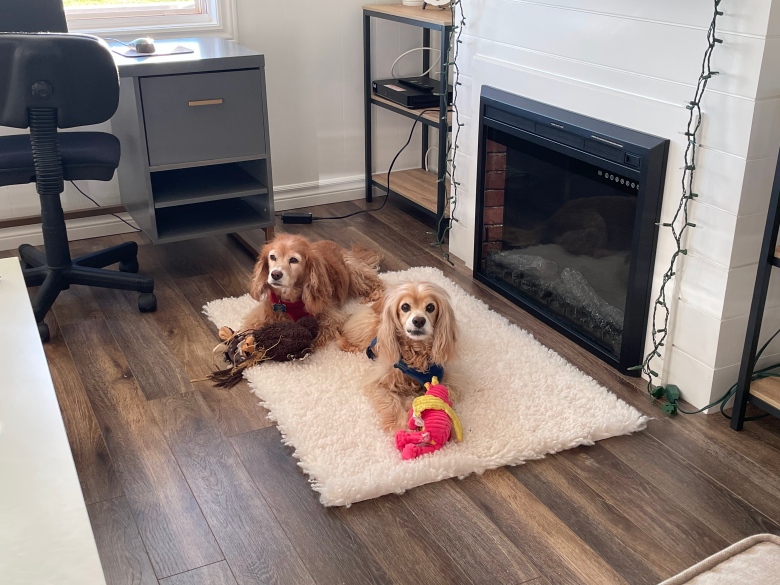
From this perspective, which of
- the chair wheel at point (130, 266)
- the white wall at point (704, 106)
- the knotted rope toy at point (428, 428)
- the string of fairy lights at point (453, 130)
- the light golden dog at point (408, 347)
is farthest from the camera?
the chair wheel at point (130, 266)

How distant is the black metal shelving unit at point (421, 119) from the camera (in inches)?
122

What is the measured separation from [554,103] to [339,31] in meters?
1.51

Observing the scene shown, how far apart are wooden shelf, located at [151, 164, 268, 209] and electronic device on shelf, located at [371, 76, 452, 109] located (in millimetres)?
737

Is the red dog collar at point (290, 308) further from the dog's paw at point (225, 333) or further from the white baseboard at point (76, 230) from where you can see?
the white baseboard at point (76, 230)

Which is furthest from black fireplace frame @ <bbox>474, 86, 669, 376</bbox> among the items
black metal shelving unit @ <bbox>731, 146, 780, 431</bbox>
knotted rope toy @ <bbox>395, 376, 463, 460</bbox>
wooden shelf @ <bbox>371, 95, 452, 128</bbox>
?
knotted rope toy @ <bbox>395, 376, 463, 460</bbox>

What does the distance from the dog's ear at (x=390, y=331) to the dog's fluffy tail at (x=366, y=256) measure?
80 cm

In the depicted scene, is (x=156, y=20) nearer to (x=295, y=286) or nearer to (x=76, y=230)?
(x=76, y=230)

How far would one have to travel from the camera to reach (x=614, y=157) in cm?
222

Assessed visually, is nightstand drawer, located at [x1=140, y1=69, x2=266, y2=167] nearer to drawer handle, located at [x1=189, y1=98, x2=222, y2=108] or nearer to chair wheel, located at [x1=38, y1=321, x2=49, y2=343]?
drawer handle, located at [x1=189, y1=98, x2=222, y2=108]

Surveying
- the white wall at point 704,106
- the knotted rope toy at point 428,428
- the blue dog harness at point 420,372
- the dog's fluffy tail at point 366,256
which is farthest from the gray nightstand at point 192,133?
the knotted rope toy at point 428,428

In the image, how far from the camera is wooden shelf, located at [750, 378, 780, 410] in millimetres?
2002

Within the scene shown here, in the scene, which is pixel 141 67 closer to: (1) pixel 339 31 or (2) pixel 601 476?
(1) pixel 339 31

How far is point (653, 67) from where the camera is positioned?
2.06m

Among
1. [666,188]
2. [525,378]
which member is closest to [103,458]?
[525,378]
